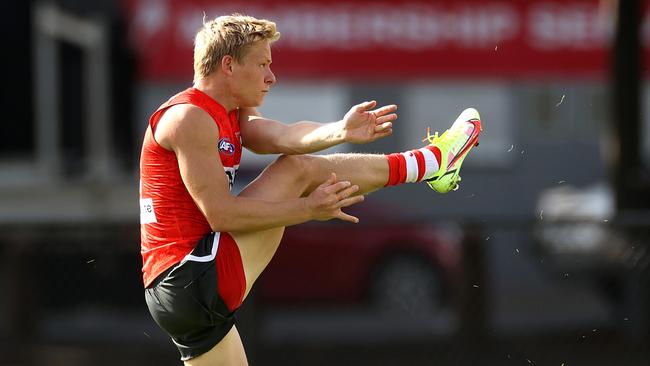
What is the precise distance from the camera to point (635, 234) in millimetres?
7773

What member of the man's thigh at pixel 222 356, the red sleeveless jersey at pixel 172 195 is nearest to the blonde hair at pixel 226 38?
the red sleeveless jersey at pixel 172 195

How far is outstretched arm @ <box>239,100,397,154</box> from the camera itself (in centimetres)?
433

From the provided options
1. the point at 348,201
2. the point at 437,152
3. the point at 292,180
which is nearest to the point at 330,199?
the point at 348,201

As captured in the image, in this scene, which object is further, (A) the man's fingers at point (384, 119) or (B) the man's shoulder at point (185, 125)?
(A) the man's fingers at point (384, 119)

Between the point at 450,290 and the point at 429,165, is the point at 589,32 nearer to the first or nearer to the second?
the point at 450,290

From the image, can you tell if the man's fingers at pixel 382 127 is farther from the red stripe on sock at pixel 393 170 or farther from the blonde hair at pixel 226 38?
the blonde hair at pixel 226 38

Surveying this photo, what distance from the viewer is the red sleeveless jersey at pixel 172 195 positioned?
172 inches

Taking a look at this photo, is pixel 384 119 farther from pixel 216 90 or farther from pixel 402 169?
pixel 216 90

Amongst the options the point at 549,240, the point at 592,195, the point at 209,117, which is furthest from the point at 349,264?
the point at 209,117

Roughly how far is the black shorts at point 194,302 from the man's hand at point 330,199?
40 cm

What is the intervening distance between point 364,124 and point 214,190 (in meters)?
0.59

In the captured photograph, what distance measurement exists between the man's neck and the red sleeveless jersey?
0.9 inches

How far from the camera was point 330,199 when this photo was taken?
14.3ft

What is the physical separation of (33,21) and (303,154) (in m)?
9.64
